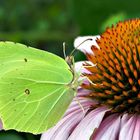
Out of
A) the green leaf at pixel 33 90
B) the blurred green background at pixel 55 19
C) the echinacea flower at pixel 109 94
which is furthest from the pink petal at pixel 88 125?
the blurred green background at pixel 55 19

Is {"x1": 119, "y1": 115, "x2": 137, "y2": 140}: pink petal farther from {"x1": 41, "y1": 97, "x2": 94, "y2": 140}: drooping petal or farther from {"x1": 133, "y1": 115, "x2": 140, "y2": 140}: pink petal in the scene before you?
{"x1": 41, "y1": 97, "x2": 94, "y2": 140}: drooping petal

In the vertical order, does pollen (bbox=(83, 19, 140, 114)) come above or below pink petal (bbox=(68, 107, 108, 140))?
above

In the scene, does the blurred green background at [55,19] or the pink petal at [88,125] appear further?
the blurred green background at [55,19]

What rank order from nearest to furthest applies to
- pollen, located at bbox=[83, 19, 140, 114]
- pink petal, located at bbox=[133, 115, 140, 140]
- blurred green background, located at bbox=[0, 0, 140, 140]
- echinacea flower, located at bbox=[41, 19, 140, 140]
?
pink petal, located at bbox=[133, 115, 140, 140]
echinacea flower, located at bbox=[41, 19, 140, 140]
pollen, located at bbox=[83, 19, 140, 114]
blurred green background, located at bbox=[0, 0, 140, 140]

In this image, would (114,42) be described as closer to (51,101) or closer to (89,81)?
(89,81)

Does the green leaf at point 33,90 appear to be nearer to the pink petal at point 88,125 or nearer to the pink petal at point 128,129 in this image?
the pink petal at point 88,125

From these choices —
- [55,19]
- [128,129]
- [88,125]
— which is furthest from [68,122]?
[55,19]

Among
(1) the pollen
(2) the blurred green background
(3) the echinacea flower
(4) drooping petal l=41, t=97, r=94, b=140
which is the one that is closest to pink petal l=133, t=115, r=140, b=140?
(3) the echinacea flower

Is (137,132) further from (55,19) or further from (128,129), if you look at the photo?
(55,19)
